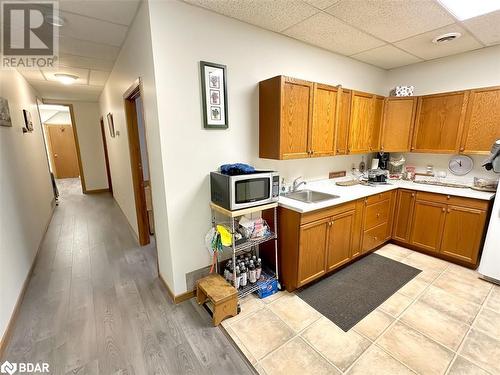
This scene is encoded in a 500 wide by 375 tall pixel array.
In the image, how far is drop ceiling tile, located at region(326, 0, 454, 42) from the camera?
1860mm

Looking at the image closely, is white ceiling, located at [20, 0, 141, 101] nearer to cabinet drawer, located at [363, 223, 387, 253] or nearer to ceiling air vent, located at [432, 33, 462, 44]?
ceiling air vent, located at [432, 33, 462, 44]

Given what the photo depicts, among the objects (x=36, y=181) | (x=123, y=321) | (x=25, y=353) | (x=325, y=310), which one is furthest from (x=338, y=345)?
(x=36, y=181)

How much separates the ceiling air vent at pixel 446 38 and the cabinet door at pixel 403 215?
5.62 feet

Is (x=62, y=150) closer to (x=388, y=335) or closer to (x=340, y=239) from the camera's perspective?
(x=340, y=239)

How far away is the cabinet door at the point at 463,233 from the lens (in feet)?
8.27

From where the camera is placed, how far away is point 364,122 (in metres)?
3.00

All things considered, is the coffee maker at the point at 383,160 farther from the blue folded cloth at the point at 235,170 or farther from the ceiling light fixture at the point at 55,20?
the ceiling light fixture at the point at 55,20

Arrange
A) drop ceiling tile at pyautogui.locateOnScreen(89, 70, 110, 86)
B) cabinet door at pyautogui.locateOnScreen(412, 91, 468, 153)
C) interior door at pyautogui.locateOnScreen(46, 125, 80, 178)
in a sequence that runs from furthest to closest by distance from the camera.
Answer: interior door at pyautogui.locateOnScreen(46, 125, 80, 178)
drop ceiling tile at pyautogui.locateOnScreen(89, 70, 110, 86)
cabinet door at pyautogui.locateOnScreen(412, 91, 468, 153)

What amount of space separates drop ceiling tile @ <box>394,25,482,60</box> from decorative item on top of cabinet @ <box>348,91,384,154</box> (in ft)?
2.02

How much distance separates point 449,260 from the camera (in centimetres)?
282

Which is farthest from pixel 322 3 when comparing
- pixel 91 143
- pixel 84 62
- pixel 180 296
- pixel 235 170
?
pixel 91 143

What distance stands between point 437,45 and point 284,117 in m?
2.14

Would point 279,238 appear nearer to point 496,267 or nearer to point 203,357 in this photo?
point 203,357

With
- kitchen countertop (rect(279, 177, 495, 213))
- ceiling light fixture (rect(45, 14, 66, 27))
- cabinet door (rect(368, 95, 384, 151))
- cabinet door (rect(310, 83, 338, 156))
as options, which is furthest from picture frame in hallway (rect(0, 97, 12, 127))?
cabinet door (rect(368, 95, 384, 151))
